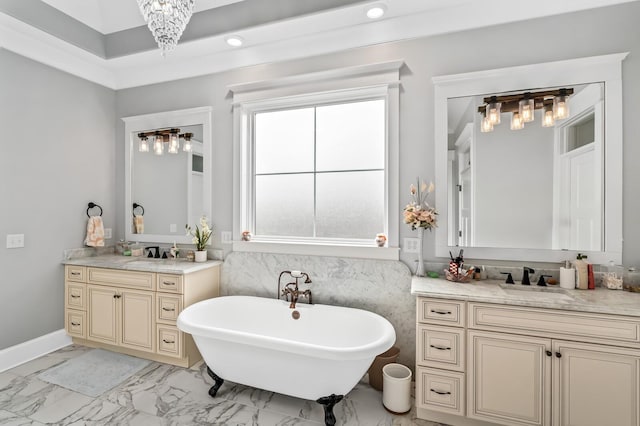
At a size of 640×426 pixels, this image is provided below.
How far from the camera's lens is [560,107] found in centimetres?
220

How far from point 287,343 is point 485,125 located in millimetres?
2103

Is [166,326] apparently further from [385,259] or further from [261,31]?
[261,31]

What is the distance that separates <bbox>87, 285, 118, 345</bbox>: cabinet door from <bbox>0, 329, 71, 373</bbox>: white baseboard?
12.4 inches

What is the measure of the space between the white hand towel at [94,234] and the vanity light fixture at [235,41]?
2.27 m

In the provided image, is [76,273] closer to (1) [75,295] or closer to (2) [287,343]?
(1) [75,295]

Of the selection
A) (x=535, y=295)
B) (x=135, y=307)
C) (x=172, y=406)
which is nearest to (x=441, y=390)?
(x=535, y=295)

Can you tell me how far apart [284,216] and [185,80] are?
1.80m

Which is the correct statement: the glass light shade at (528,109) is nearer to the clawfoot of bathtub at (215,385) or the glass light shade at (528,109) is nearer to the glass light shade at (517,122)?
the glass light shade at (517,122)

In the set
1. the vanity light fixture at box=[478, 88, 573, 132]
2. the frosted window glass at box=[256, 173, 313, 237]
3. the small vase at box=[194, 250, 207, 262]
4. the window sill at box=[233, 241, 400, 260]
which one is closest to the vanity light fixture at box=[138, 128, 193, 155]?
the frosted window glass at box=[256, 173, 313, 237]

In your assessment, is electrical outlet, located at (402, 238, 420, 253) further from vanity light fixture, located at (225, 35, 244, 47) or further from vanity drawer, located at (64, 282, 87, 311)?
vanity drawer, located at (64, 282, 87, 311)

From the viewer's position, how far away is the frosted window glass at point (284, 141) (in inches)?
118

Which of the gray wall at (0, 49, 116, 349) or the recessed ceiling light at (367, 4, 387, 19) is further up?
the recessed ceiling light at (367, 4, 387, 19)

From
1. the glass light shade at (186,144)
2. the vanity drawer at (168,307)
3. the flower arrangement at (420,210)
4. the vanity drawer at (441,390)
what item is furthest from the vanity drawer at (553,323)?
the glass light shade at (186,144)

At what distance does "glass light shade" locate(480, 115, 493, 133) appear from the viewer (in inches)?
92.7
